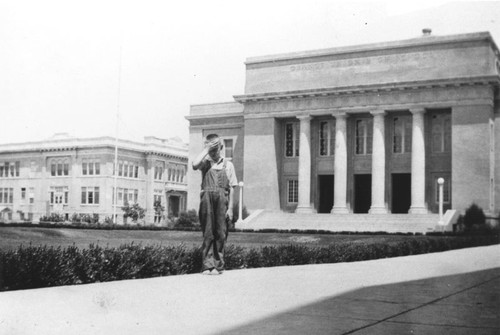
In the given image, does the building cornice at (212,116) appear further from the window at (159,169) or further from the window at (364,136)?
the window at (159,169)

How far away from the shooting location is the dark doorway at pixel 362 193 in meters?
49.6

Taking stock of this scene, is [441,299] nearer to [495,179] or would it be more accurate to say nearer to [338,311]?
[338,311]

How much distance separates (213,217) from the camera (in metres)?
10.3

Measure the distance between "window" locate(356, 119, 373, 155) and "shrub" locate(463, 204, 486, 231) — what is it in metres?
9.91

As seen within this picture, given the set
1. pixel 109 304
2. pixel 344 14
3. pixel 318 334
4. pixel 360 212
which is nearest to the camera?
pixel 318 334

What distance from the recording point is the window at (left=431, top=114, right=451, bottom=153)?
46.3 meters

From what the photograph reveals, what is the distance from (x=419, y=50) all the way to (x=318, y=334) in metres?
43.7

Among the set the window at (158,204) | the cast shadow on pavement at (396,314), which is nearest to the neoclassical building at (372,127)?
the window at (158,204)

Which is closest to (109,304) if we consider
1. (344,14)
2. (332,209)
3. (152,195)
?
(344,14)

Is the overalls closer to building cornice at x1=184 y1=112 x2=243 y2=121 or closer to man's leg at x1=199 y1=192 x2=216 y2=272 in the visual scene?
man's leg at x1=199 y1=192 x2=216 y2=272

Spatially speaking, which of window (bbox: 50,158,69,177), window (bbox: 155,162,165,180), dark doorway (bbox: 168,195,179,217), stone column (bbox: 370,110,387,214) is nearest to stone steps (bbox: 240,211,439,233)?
stone column (bbox: 370,110,387,214)

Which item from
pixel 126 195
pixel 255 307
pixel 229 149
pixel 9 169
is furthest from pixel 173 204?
pixel 255 307

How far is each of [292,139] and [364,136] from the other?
6.11 m

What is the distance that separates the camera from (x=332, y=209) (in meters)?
48.2
